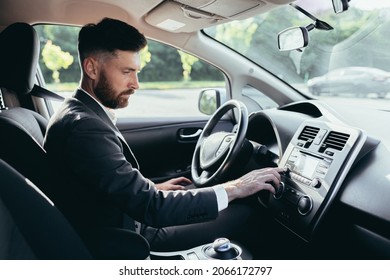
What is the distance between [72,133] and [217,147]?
2.63ft

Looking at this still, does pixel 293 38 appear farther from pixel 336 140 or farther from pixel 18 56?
pixel 18 56

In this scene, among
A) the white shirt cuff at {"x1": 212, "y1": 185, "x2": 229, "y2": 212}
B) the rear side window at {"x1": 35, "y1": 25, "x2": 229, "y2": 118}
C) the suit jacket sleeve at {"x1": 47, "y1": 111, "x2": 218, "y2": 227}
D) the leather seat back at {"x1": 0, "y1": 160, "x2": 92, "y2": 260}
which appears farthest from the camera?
the rear side window at {"x1": 35, "y1": 25, "x2": 229, "y2": 118}

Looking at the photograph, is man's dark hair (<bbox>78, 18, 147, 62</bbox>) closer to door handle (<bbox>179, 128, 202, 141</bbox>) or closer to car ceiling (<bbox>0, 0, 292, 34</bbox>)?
car ceiling (<bbox>0, 0, 292, 34</bbox>)

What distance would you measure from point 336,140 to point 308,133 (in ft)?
0.55

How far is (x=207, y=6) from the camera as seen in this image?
181 centimetres

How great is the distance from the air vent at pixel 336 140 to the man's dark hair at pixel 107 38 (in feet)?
2.45

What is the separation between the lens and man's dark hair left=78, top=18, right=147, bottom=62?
1358mm

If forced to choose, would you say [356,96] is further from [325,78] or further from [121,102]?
[121,102]

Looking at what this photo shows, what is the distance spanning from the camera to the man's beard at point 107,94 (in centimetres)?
137

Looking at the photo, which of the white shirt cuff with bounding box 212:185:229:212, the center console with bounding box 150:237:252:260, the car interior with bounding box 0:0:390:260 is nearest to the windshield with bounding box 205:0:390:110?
the car interior with bounding box 0:0:390:260

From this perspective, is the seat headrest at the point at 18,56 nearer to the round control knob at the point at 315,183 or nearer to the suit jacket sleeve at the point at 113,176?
the suit jacket sleeve at the point at 113,176

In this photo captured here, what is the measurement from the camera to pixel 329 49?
2.13m

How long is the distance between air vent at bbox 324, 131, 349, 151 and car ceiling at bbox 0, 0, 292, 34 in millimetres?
664
